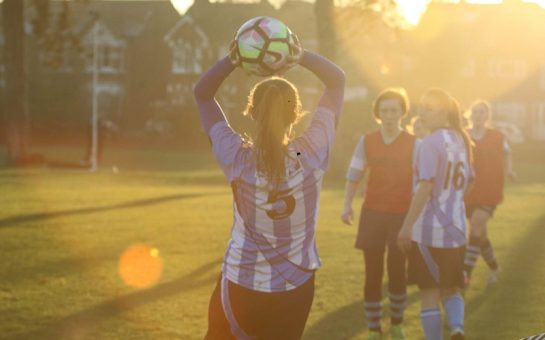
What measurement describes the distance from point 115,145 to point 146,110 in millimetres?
14308

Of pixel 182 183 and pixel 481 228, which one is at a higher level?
pixel 481 228

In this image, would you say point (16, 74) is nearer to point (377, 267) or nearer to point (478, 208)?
point (478, 208)

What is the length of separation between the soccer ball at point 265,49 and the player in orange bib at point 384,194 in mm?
3357

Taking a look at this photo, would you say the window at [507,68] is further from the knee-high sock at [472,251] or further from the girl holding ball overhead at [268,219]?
the girl holding ball overhead at [268,219]

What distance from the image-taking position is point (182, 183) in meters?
29.7

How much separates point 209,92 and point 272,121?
1.41 ft

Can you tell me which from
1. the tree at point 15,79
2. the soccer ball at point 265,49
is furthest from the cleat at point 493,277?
the tree at point 15,79

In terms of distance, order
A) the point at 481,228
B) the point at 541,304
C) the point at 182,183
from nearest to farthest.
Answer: the point at 541,304
the point at 481,228
the point at 182,183

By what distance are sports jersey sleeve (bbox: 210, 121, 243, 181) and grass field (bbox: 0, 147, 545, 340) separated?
4122 mm

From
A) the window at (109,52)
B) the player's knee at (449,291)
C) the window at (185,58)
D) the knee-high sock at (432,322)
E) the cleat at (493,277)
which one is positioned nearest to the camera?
the knee-high sock at (432,322)

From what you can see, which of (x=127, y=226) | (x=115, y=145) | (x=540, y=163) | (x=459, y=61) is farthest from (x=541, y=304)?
(x=459, y=61)

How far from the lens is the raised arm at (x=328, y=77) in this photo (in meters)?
4.55

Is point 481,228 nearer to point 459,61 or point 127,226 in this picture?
point 127,226

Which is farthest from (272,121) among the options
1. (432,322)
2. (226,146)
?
(432,322)
